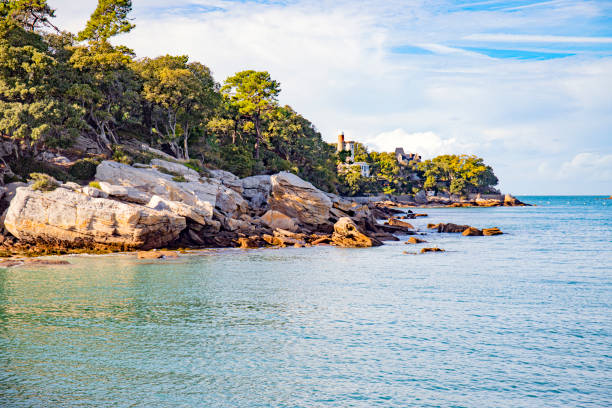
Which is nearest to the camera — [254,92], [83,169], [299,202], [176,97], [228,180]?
[83,169]

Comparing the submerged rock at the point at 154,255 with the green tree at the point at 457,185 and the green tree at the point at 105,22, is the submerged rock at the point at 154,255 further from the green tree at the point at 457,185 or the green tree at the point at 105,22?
the green tree at the point at 457,185

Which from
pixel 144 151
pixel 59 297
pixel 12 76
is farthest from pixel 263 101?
pixel 59 297

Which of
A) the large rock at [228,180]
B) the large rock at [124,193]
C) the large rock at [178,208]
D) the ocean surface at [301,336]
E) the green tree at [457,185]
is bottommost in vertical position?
the ocean surface at [301,336]

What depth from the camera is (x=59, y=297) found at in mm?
20250

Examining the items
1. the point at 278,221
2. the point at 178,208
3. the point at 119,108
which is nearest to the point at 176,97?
the point at 119,108

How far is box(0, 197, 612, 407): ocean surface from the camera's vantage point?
450 inches

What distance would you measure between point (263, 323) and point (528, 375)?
844 cm

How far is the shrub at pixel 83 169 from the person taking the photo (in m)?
40.1

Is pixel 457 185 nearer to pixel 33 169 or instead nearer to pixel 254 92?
pixel 254 92

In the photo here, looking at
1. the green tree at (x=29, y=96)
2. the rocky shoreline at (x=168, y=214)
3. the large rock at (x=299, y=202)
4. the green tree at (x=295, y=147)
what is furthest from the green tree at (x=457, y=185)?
the green tree at (x=29, y=96)

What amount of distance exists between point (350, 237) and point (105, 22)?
35899mm

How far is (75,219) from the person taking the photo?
31.7 m

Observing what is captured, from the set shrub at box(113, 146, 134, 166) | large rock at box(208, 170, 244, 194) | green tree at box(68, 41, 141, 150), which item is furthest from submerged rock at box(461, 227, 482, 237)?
green tree at box(68, 41, 141, 150)

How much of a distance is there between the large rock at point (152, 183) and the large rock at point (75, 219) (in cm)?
528
